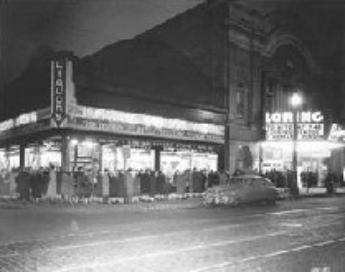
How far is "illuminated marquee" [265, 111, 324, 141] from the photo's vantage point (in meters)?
45.6

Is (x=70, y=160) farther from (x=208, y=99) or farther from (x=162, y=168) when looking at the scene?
(x=208, y=99)

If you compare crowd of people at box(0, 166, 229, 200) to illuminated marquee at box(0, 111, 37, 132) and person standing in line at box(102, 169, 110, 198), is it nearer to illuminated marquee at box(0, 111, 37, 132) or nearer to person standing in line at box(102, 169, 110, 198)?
person standing in line at box(102, 169, 110, 198)

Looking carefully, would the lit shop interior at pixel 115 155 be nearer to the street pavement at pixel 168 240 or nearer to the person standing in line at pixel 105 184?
the person standing in line at pixel 105 184

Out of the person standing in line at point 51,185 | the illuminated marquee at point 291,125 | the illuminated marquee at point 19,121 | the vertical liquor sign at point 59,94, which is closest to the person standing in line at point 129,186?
the person standing in line at point 51,185

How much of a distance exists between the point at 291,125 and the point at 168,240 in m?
31.5

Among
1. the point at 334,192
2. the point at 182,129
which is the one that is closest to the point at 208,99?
the point at 182,129

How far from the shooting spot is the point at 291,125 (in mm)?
46250

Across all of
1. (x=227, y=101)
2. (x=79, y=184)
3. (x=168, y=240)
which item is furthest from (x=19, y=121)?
(x=168, y=240)

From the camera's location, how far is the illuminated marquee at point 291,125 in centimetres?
4556

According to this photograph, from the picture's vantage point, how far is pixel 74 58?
33000 millimetres

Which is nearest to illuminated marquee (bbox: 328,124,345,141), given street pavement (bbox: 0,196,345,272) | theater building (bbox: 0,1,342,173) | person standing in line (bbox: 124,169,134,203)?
theater building (bbox: 0,1,342,173)

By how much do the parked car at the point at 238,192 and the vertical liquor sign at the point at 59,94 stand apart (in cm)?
830

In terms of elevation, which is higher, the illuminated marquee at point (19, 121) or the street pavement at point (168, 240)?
the illuminated marquee at point (19, 121)

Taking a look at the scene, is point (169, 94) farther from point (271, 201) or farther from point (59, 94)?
point (271, 201)
